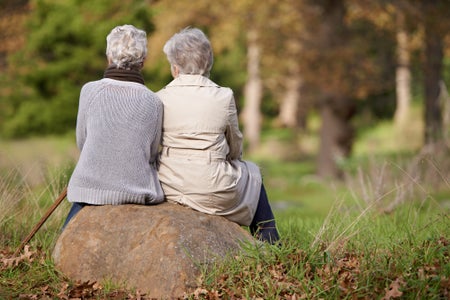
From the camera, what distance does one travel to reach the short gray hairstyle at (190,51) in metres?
4.57

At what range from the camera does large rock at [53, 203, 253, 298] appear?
4.23 meters

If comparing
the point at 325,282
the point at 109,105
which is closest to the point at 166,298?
the point at 325,282

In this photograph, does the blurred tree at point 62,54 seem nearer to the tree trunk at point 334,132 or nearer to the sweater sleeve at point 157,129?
the tree trunk at point 334,132

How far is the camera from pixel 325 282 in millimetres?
4035

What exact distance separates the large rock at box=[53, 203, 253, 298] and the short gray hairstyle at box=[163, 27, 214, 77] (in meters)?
0.86

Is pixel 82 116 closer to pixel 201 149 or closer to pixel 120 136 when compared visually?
pixel 120 136

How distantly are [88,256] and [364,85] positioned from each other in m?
10.8

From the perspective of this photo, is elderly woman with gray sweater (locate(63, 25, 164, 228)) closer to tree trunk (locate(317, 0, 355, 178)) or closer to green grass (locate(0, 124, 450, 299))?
green grass (locate(0, 124, 450, 299))

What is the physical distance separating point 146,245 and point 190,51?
1.21m

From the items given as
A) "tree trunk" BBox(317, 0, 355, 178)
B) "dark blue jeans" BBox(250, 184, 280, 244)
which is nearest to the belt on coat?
"dark blue jeans" BBox(250, 184, 280, 244)

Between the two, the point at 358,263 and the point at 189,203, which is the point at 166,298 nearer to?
the point at 189,203

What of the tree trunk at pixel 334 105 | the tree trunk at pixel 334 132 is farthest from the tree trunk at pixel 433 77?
the tree trunk at pixel 334 132

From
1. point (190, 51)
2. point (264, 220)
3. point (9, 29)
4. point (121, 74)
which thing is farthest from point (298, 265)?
point (9, 29)

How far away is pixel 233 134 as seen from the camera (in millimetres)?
4645
